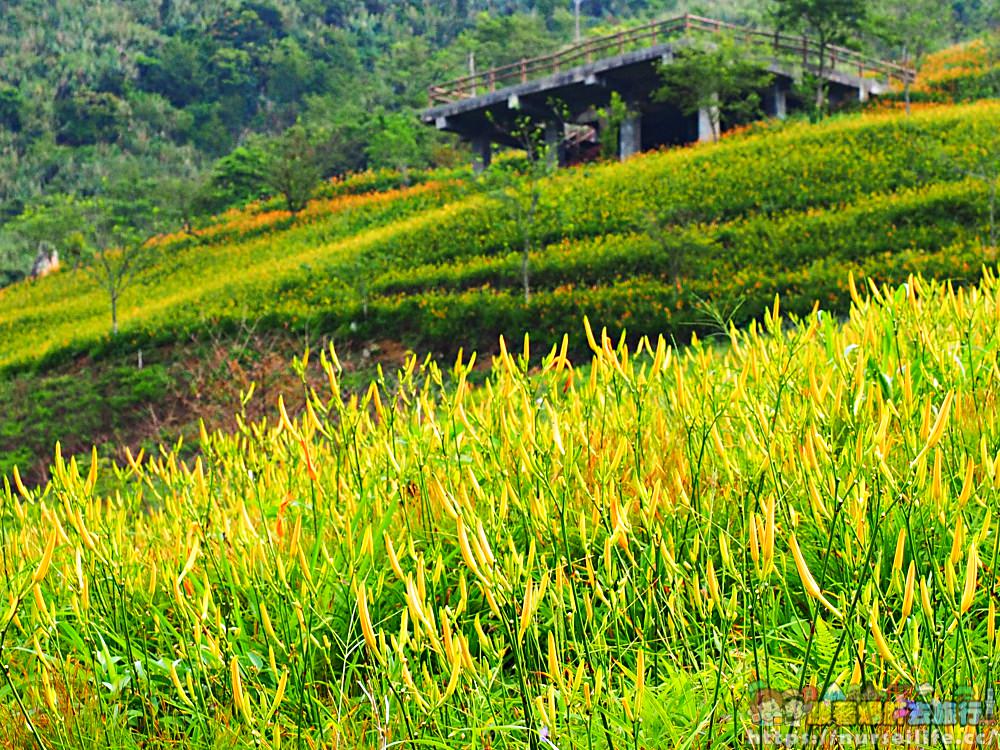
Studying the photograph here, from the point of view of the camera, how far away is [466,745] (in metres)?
1.47

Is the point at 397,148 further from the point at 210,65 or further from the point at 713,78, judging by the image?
the point at 210,65

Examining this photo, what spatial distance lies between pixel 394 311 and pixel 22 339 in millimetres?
10446

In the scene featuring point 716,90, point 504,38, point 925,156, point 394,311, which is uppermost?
point 504,38

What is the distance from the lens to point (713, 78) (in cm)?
2242

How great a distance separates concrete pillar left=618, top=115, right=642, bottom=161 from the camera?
26.1 metres

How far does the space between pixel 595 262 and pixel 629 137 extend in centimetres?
1247

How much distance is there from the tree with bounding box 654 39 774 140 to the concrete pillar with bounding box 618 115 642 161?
1617 millimetres

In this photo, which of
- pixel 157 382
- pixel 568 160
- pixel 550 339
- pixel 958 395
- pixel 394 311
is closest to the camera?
pixel 958 395

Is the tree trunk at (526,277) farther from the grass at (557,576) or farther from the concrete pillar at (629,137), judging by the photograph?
the concrete pillar at (629,137)

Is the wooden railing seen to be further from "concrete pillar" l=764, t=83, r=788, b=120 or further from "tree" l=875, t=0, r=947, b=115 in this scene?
"tree" l=875, t=0, r=947, b=115

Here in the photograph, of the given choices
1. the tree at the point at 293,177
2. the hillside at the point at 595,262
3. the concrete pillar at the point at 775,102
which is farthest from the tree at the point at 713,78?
the tree at the point at 293,177

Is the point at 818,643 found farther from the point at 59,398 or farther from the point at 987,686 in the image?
the point at 59,398

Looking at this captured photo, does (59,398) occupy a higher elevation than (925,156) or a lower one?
lower

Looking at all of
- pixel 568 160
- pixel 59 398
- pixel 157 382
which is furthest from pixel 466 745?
pixel 568 160
